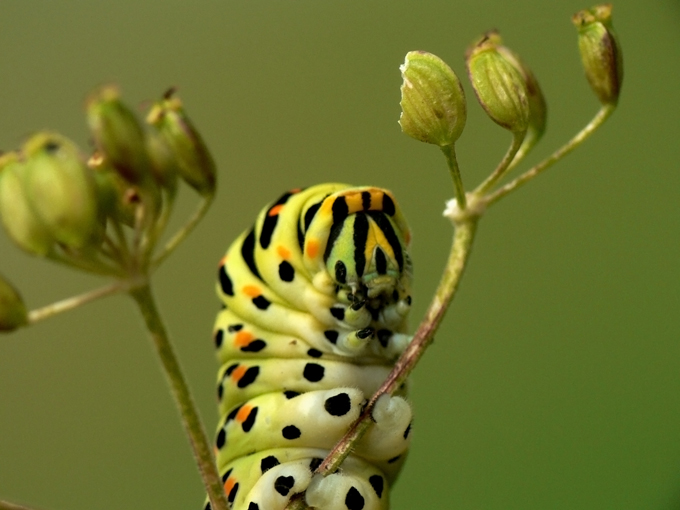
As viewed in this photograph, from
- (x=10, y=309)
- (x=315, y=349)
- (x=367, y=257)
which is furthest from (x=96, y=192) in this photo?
(x=315, y=349)

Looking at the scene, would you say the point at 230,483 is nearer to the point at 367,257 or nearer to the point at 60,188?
the point at 367,257

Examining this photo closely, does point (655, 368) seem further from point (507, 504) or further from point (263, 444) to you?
point (263, 444)

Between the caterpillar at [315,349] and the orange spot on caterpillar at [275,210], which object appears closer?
the caterpillar at [315,349]

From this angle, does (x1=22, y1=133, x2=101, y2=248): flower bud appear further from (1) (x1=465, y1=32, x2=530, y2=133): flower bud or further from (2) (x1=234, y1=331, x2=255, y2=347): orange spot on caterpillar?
(2) (x1=234, y1=331, x2=255, y2=347): orange spot on caterpillar

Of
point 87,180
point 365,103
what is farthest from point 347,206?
point 365,103

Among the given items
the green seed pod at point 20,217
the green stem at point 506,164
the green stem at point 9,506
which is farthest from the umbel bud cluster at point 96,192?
the green stem at point 506,164

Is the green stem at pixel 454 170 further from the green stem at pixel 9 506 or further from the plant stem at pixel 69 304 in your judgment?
the green stem at pixel 9 506
